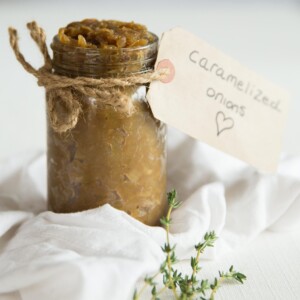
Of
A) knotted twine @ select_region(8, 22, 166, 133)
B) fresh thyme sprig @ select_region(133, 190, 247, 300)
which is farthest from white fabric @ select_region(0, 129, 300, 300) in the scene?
knotted twine @ select_region(8, 22, 166, 133)

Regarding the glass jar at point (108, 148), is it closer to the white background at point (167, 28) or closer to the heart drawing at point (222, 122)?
the heart drawing at point (222, 122)

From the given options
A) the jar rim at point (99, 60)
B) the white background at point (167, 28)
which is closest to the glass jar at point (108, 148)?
the jar rim at point (99, 60)

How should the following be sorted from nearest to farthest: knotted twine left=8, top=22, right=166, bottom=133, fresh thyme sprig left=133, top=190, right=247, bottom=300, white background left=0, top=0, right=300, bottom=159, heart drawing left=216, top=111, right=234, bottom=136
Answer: fresh thyme sprig left=133, top=190, right=247, bottom=300
knotted twine left=8, top=22, right=166, bottom=133
heart drawing left=216, top=111, right=234, bottom=136
white background left=0, top=0, right=300, bottom=159

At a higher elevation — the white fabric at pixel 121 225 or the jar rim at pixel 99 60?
the jar rim at pixel 99 60

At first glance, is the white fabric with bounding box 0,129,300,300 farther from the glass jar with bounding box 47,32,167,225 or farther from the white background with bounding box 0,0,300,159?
the white background with bounding box 0,0,300,159

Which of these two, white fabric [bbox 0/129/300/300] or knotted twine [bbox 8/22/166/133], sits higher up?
knotted twine [bbox 8/22/166/133]

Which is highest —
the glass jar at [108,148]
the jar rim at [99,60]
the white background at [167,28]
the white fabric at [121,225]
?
the jar rim at [99,60]
